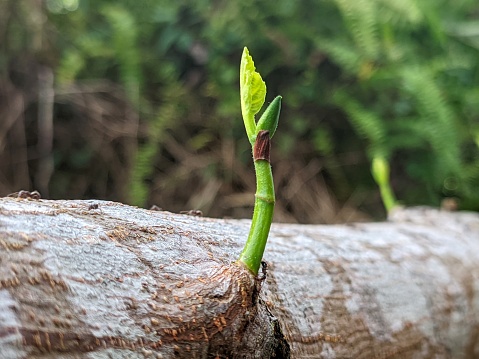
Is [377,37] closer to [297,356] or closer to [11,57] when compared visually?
[11,57]

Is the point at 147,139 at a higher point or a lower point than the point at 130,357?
higher

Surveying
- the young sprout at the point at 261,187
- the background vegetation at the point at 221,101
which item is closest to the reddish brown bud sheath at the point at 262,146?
the young sprout at the point at 261,187

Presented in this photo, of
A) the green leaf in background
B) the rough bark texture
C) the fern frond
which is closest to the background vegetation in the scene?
the fern frond

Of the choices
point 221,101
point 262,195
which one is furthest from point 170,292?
point 221,101

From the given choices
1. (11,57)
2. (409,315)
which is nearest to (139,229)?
(409,315)

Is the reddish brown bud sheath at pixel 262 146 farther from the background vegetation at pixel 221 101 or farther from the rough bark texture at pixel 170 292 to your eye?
the background vegetation at pixel 221 101

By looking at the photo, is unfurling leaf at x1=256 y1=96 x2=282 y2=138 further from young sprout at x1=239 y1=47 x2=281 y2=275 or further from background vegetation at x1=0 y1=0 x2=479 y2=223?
background vegetation at x1=0 y1=0 x2=479 y2=223
